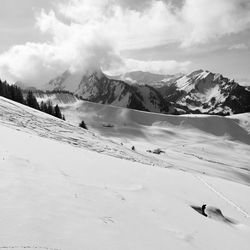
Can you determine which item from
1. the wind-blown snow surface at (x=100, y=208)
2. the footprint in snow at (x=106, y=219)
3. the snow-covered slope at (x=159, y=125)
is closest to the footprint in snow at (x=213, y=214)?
the wind-blown snow surface at (x=100, y=208)

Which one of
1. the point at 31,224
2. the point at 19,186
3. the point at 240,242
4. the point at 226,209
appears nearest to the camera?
the point at 31,224

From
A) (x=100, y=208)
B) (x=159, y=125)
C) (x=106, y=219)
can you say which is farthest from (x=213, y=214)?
(x=159, y=125)

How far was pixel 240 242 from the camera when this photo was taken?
9938 mm

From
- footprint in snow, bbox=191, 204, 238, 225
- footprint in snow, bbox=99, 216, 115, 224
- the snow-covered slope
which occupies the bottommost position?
footprint in snow, bbox=191, 204, 238, 225

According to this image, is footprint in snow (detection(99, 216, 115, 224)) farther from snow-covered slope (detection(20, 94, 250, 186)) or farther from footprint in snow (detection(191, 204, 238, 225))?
snow-covered slope (detection(20, 94, 250, 186))

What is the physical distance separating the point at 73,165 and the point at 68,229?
7.99 meters

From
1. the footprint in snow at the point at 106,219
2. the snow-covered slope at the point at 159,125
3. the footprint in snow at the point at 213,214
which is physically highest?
the snow-covered slope at the point at 159,125

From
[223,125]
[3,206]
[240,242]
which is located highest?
[223,125]

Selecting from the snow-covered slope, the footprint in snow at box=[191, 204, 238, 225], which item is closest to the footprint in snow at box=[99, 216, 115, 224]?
the footprint in snow at box=[191, 204, 238, 225]

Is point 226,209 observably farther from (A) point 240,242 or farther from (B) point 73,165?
(B) point 73,165

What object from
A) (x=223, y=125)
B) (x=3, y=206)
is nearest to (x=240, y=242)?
(x=3, y=206)

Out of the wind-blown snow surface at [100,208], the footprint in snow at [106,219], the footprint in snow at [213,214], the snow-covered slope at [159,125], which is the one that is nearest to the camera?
the wind-blown snow surface at [100,208]

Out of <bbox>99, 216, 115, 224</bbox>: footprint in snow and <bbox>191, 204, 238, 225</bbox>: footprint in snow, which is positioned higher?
<bbox>99, 216, 115, 224</bbox>: footprint in snow

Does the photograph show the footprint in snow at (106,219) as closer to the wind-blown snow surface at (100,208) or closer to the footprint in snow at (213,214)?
the wind-blown snow surface at (100,208)
